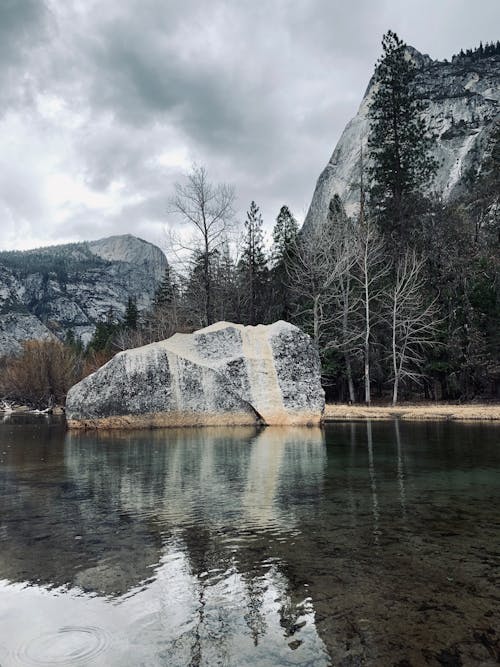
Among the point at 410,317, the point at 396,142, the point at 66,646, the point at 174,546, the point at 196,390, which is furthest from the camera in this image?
the point at 396,142

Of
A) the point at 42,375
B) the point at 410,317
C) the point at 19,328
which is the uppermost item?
the point at 19,328

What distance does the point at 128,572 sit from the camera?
4.50m

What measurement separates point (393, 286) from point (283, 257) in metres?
15.5

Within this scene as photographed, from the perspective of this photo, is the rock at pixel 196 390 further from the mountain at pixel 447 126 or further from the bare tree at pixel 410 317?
the mountain at pixel 447 126

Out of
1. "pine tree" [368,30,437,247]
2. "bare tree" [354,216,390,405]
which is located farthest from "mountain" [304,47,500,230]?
"bare tree" [354,216,390,405]

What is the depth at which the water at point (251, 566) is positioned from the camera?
3199 millimetres

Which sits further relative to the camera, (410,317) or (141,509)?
(410,317)

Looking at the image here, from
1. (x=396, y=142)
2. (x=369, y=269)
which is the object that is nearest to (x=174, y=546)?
(x=369, y=269)

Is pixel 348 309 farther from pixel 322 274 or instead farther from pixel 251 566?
pixel 251 566

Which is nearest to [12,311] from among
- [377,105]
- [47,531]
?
[377,105]

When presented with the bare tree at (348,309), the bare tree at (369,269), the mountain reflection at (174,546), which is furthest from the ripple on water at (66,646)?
the bare tree at (369,269)

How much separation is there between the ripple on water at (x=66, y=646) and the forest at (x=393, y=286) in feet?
88.3

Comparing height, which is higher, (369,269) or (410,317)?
(369,269)

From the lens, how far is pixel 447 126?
83.1 m
